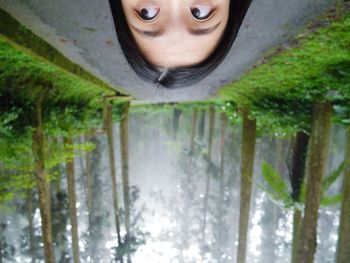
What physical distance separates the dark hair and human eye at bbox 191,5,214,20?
13 cm

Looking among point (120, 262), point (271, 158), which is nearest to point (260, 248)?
point (271, 158)

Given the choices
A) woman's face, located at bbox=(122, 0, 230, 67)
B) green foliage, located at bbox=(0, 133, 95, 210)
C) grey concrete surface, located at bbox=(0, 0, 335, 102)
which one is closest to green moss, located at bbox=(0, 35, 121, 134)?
green foliage, located at bbox=(0, 133, 95, 210)

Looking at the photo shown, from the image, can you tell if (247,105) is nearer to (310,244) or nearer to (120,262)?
(310,244)

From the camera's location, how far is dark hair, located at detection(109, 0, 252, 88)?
58.7 inches

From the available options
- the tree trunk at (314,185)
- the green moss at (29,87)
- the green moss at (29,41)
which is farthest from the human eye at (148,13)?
the tree trunk at (314,185)

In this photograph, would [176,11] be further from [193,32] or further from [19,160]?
[19,160]

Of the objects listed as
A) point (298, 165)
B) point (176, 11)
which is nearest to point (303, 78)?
point (298, 165)

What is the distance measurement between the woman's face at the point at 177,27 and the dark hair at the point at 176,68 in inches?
0.9

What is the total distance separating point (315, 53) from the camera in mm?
4539

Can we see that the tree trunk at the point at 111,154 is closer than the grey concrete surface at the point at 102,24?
No

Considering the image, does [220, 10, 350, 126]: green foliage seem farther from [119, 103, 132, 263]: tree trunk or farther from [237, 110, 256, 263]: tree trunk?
[119, 103, 132, 263]: tree trunk

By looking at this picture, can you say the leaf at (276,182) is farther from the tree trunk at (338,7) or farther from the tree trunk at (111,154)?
the tree trunk at (338,7)

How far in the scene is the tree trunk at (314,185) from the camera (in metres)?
4.76

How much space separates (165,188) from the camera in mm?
42969
